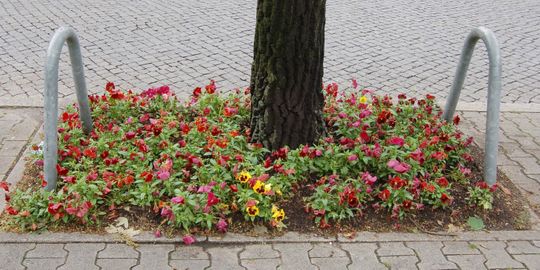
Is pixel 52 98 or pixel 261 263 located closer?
pixel 261 263

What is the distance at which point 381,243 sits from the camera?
3.64 meters

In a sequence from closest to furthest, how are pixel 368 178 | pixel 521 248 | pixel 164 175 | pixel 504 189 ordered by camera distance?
pixel 521 248
pixel 164 175
pixel 368 178
pixel 504 189

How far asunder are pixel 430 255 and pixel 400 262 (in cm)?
21

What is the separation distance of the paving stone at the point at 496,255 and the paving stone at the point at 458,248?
5cm

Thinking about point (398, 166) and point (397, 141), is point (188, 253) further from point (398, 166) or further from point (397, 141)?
point (397, 141)

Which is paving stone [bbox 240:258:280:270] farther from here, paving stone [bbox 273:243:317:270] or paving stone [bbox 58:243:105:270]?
paving stone [bbox 58:243:105:270]

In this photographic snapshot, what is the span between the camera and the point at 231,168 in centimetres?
403

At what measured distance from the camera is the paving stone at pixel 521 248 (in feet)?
11.9

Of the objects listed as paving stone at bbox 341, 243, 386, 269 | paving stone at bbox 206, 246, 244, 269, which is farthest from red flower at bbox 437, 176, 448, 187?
paving stone at bbox 206, 246, 244, 269

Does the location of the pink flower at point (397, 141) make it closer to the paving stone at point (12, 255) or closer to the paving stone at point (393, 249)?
the paving stone at point (393, 249)

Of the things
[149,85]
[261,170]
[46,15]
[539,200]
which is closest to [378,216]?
[261,170]

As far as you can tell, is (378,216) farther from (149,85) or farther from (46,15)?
(46,15)

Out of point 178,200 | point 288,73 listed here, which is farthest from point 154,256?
point 288,73

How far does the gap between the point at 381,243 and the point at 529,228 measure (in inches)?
40.1
